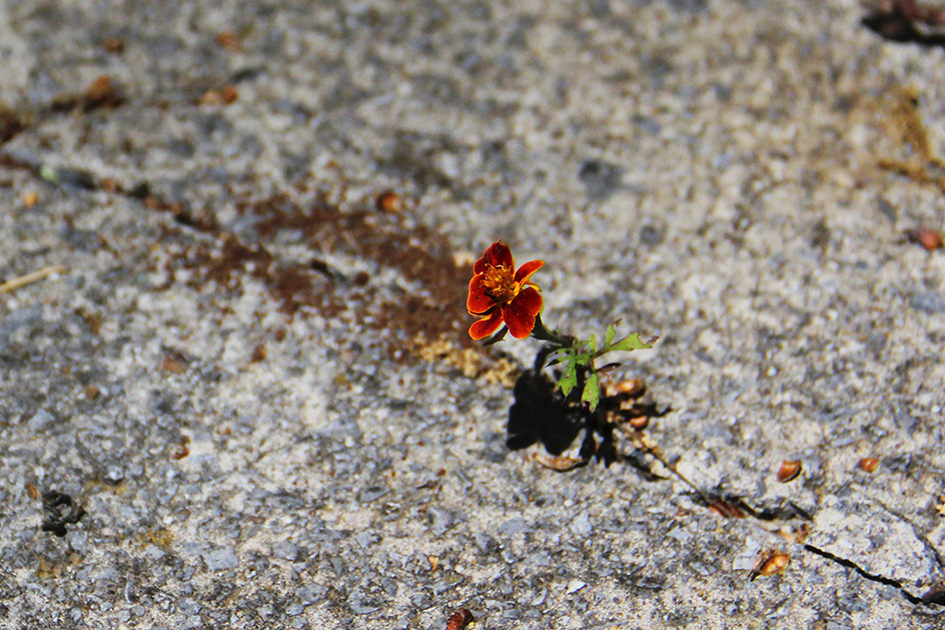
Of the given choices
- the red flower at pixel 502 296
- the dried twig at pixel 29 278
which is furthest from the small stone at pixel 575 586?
the dried twig at pixel 29 278

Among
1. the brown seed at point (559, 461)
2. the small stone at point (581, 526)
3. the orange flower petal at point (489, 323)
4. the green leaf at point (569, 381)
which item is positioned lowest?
the small stone at point (581, 526)

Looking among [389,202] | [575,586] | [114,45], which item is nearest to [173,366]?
[389,202]

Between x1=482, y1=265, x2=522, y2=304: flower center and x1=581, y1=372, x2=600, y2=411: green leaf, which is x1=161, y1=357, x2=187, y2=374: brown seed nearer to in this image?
x1=482, y1=265, x2=522, y2=304: flower center

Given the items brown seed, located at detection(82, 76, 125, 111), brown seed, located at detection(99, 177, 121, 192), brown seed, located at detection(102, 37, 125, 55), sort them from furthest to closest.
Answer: brown seed, located at detection(102, 37, 125, 55) < brown seed, located at detection(82, 76, 125, 111) < brown seed, located at detection(99, 177, 121, 192)

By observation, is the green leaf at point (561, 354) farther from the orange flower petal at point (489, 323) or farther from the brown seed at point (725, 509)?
the brown seed at point (725, 509)

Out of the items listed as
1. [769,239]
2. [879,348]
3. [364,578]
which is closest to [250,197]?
[364,578]

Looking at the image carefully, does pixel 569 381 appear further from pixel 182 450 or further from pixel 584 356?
pixel 182 450

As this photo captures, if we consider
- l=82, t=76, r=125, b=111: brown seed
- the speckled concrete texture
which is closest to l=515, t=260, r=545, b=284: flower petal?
the speckled concrete texture
